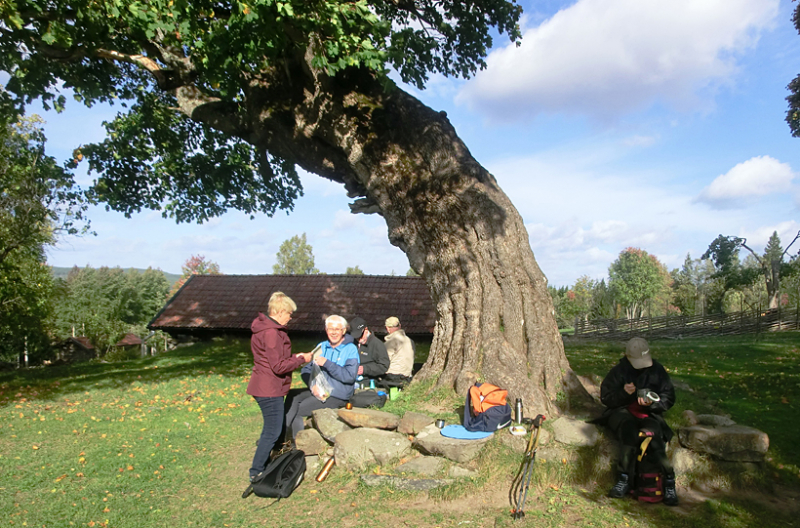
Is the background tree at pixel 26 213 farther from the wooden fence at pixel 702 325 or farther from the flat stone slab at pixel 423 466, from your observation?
the wooden fence at pixel 702 325

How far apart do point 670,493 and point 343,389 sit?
3587 millimetres

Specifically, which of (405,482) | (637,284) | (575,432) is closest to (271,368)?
(405,482)

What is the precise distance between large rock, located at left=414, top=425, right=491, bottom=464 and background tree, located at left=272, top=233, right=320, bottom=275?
6539 centimetres

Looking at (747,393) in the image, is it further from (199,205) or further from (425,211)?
(199,205)

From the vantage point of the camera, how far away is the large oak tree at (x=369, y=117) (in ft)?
22.4

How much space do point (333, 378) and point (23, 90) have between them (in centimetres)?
965

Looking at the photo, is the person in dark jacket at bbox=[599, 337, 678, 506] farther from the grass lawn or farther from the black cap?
the black cap

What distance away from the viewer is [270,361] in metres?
5.30

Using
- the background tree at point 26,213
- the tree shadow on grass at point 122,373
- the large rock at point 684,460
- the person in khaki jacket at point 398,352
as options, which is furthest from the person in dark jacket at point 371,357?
the background tree at point 26,213

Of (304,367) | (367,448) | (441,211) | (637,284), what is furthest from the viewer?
(637,284)

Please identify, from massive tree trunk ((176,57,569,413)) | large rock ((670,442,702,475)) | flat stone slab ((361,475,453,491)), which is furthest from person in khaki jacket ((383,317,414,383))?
large rock ((670,442,702,475))

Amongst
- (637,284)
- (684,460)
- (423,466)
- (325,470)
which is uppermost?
(637,284)

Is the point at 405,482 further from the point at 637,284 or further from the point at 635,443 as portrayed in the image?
the point at 637,284

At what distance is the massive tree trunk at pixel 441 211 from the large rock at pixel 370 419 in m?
1.07
